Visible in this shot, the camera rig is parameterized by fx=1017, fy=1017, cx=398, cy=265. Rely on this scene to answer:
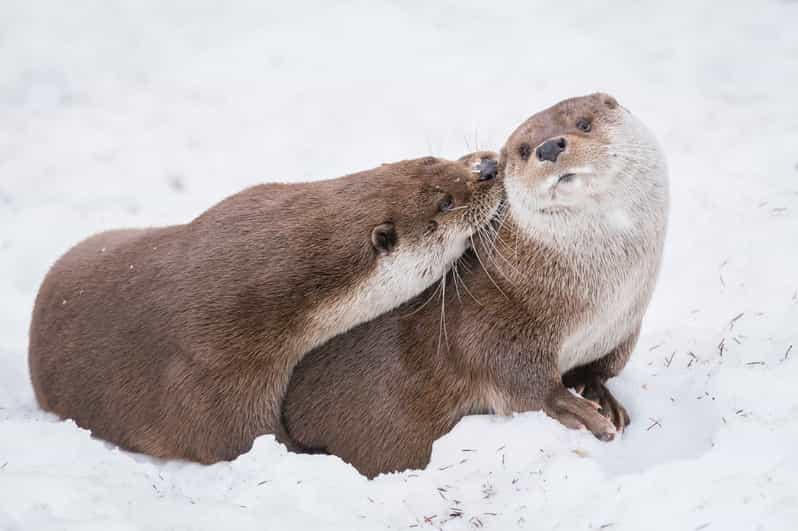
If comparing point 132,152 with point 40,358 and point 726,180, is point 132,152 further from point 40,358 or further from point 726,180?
point 726,180

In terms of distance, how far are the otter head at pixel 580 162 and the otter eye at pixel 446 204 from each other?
24 cm

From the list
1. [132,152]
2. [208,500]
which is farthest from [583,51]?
[208,500]

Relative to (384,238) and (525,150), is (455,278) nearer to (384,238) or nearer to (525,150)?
(384,238)

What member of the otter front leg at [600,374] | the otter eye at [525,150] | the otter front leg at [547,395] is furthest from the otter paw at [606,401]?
the otter eye at [525,150]

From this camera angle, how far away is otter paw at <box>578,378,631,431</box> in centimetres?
404

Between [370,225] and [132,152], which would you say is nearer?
[370,225]

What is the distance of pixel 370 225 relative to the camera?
413 cm

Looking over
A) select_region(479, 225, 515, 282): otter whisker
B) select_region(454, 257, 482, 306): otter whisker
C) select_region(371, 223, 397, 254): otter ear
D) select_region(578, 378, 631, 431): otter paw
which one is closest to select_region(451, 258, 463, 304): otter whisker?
select_region(454, 257, 482, 306): otter whisker

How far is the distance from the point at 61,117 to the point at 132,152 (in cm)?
85

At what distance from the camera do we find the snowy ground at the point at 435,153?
3.44 m

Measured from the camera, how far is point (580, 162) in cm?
370

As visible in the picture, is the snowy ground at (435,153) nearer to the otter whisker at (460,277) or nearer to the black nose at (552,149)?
the otter whisker at (460,277)

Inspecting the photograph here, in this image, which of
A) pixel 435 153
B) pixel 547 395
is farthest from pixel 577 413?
pixel 435 153

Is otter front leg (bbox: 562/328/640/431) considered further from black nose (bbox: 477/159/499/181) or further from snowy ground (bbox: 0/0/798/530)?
black nose (bbox: 477/159/499/181)
